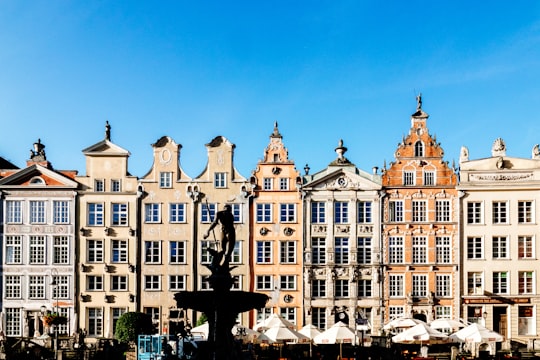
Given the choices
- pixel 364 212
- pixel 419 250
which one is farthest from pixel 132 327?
pixel 419 250

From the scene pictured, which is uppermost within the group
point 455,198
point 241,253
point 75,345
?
point 455,198

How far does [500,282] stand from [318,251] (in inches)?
428

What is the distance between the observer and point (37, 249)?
4575cm

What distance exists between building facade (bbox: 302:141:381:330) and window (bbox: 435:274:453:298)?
11.3 feet

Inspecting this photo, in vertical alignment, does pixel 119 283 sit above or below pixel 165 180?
below

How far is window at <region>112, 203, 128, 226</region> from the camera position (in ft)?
151

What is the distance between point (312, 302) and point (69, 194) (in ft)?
51.6

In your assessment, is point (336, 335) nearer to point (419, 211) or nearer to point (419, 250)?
point (419, 250)

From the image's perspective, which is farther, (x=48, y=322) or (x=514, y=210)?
(x=514, y=210)

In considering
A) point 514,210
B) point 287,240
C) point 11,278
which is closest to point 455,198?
point 514,210

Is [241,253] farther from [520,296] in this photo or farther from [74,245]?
[520,296]

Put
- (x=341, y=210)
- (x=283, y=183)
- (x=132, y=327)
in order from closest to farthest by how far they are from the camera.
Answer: (x=132, y=327) → (x=341, y=210) → (x=283, y=183)

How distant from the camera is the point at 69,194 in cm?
4572

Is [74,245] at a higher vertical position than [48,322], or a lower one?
higher
